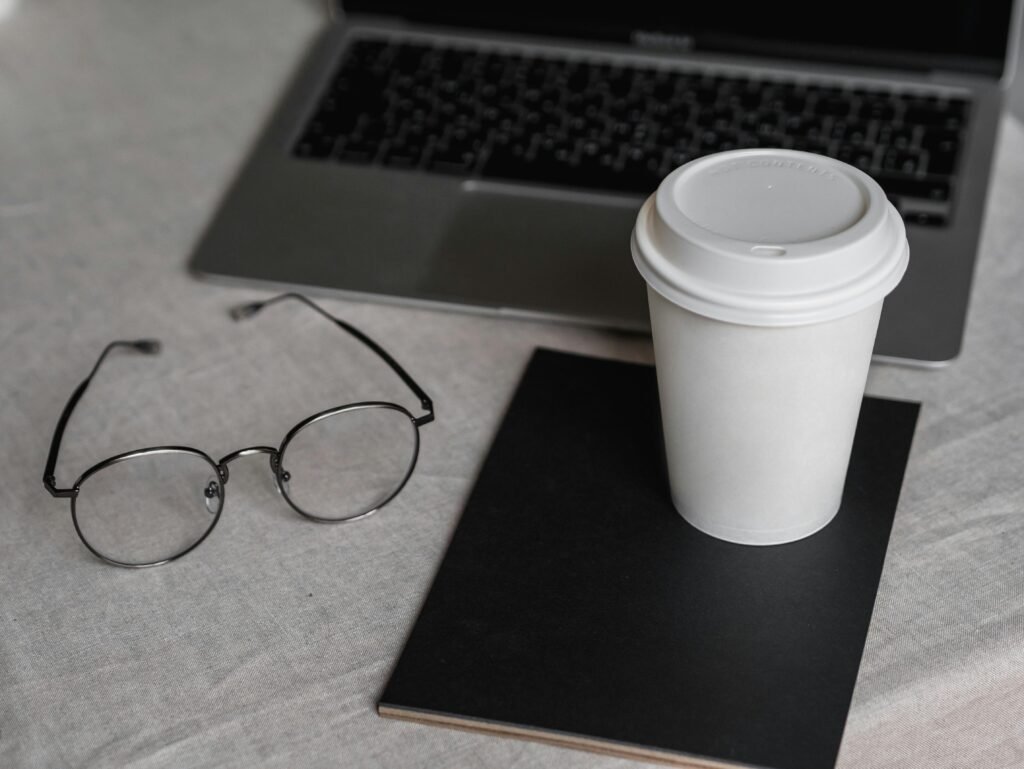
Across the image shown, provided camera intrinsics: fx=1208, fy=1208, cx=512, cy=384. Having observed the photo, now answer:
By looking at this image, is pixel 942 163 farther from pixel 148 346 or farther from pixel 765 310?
pixel 148 346

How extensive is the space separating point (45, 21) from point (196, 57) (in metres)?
0.17

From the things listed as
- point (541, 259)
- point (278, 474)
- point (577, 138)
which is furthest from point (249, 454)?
point (577, 138)

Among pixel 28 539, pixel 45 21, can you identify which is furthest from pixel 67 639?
pixel 45 21

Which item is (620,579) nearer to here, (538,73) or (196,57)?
(538,73)

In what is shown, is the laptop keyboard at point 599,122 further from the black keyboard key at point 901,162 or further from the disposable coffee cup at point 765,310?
the disposable coffee cup at point 765,310

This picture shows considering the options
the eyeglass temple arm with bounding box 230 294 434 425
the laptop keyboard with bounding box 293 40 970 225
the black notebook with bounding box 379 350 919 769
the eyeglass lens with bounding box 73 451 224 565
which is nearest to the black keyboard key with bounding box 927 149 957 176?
the laptop keyboard with bounding box 293 40 970 225

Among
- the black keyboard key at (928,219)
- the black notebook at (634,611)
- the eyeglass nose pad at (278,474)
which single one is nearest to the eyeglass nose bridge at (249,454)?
the eyeglass nose pad at (278,474)

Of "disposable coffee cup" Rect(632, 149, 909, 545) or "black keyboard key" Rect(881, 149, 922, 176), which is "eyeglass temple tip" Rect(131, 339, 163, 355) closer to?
"disposable coffee cup" Rect(632, 149, 909, 545)

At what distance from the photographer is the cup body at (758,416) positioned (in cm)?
51

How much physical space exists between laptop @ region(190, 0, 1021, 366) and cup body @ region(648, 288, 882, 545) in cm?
14

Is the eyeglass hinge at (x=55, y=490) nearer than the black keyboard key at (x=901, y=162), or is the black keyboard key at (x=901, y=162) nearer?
the eyeglass hinge at (x=55, y=490)

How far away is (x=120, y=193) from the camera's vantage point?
898mm

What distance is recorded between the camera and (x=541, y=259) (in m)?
0.77

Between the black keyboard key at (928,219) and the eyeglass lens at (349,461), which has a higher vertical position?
the black keyboard key at (928,219)
